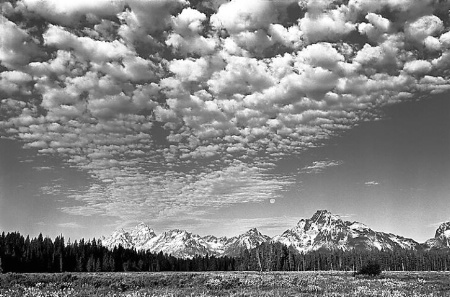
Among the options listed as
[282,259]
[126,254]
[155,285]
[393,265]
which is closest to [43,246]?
[126,254]

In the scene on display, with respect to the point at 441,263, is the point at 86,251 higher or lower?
higher

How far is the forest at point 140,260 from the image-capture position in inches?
4547

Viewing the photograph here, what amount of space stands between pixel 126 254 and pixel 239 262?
5094 centimetres

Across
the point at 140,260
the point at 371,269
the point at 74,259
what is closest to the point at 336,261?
the point at 140,260

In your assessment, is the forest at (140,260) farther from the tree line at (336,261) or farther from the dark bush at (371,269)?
the dark bush at (371,269)

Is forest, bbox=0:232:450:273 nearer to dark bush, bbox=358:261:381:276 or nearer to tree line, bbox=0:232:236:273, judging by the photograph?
tree line, bbox=0:232:236:273

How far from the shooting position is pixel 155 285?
37.0m

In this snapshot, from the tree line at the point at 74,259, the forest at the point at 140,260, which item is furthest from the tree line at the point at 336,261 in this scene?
the tree line at the point at 74,259

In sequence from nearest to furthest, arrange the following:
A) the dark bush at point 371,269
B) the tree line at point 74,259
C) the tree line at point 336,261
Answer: the dark bush at point 371,269 < the tree line at point 74,259 < the tree line at point 336,261

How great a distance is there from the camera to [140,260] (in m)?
149

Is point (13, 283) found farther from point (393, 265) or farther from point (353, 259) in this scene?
point (393, 265)

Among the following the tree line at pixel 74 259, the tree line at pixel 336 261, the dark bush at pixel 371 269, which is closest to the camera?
the dark bush at pixel 371 269

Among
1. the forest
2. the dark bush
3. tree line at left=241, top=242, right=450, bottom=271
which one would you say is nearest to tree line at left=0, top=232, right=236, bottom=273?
the forest

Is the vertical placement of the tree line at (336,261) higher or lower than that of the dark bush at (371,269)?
lower
